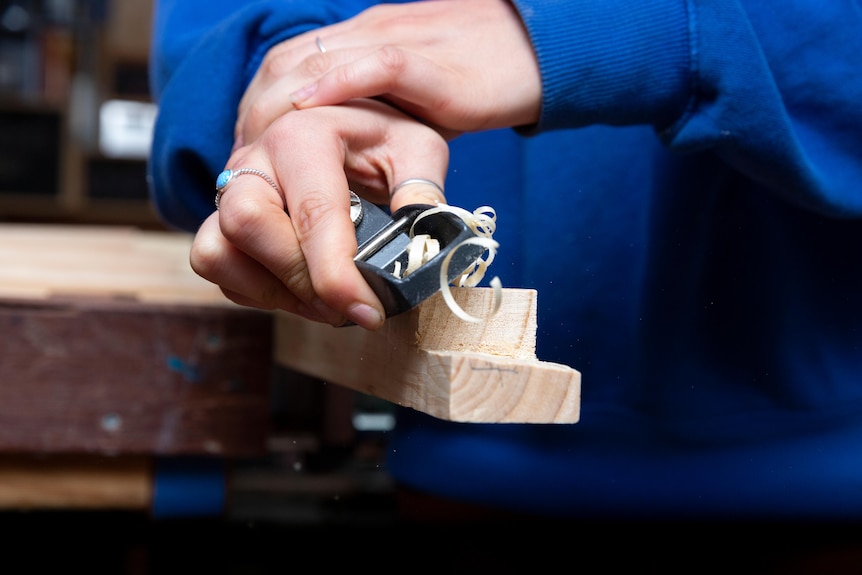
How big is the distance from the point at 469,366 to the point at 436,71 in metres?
0.15

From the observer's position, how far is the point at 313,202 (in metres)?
0.35

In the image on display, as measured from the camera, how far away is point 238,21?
1.80 ft

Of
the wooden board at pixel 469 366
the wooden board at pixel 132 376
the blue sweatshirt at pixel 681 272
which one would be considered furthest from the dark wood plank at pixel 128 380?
the wooden board at pixel 469 366

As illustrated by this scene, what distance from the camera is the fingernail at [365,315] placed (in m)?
0.33

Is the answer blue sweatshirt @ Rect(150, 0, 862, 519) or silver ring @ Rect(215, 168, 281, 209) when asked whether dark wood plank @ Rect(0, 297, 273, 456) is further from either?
silver ring @ Rect(215, 168, 281, 209)

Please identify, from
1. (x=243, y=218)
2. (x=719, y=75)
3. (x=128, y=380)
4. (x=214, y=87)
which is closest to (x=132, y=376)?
(x=128, y=380)

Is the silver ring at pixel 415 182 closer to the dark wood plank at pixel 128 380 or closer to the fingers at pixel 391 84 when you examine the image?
the fingers at pixel 391 84

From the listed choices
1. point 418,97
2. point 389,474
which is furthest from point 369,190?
point 389,474

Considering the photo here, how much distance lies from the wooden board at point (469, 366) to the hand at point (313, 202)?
0.10ft

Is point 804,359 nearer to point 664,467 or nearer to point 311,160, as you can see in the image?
point 664,467

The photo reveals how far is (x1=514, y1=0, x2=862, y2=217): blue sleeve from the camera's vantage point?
0.41 meters

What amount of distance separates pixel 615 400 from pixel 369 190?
246mm

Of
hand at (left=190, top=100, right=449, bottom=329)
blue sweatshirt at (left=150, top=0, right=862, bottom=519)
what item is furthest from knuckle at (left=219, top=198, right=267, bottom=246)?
blue sweatshirt at (left=150, top=0, right=862, bottom=519)

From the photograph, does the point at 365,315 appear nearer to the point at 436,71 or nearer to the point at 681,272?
the point at 436,71
